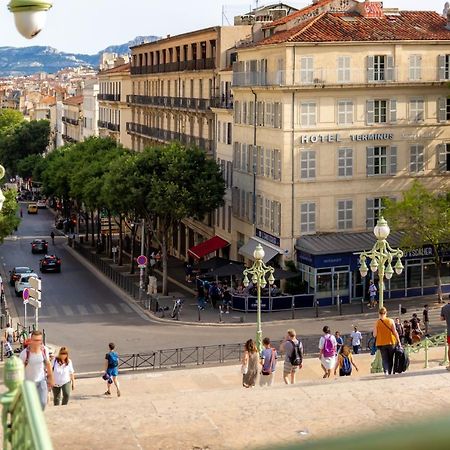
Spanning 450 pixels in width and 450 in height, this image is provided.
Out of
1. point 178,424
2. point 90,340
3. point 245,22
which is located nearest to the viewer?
point 178,424

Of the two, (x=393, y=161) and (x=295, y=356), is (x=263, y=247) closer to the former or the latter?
(x=393, y=161)

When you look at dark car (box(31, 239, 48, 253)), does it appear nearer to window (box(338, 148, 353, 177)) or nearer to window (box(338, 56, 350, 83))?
window (box(338, 148, 353, 177))

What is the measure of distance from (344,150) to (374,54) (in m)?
4.72

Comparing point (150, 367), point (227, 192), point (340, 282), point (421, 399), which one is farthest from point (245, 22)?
point (421, 399)

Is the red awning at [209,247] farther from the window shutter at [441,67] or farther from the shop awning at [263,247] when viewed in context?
the window shutter at [441,67]

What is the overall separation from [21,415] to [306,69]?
4133 cm

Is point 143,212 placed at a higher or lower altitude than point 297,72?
lower

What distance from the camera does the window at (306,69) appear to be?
4712 centimetres

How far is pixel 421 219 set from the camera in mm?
45969

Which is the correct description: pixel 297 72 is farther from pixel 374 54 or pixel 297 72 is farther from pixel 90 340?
pixel 90 340

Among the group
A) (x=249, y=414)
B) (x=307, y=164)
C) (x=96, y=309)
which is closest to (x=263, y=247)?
(x=307, y=164)

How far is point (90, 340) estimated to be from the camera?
130ft

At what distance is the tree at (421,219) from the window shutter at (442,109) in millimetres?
4846

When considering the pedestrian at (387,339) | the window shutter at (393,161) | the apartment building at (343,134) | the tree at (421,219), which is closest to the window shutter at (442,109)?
the apartment building at (343,134)
